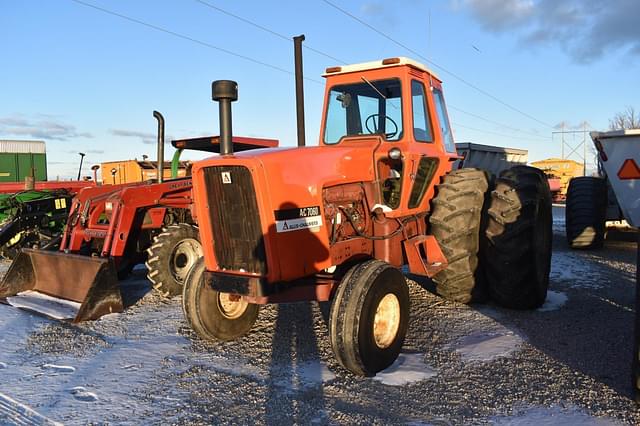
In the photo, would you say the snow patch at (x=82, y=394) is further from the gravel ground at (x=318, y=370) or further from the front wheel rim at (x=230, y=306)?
the front wheel rim at (x=230, y=306)

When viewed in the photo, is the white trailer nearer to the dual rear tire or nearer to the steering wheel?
the dual rear tire

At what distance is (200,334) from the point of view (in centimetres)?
497

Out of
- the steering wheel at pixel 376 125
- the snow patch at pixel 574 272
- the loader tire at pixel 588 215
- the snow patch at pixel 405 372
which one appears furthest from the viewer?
the loader tire at pixel 588 215

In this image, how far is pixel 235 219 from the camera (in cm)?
438

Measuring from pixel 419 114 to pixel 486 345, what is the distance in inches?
94.5

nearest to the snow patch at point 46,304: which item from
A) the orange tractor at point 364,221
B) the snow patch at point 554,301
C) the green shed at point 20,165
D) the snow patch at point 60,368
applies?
the snow patch at point 60,368

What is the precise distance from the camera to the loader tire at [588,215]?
981 cm

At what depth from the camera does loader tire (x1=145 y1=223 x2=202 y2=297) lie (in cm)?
706

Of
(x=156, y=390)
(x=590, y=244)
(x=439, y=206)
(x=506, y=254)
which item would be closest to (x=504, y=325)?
(x=506, y=254)

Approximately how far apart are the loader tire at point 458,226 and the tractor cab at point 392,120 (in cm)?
26

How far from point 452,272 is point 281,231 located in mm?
2166

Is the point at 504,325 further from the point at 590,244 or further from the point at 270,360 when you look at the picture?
the point at 590,244

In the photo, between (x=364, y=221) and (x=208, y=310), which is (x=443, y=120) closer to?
(x=364, y=221)

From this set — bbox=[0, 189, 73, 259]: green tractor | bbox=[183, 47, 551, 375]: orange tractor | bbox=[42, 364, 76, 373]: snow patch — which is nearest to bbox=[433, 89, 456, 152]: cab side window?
bbox=[183, 47, 551, 375]: orange tractor
